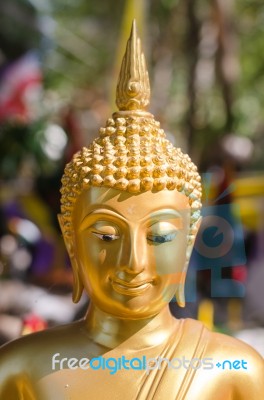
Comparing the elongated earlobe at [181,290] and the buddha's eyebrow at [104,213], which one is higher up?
the buddha's eyebrow at [104,213]

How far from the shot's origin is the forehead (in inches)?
51.4

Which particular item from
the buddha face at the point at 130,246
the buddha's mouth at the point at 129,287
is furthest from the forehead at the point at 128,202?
the buddha's mouth at the point at 129,287

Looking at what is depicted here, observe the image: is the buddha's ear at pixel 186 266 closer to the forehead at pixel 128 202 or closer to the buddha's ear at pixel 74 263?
the forehead at pixel 128 202

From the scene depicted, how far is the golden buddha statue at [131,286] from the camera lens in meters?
1.31

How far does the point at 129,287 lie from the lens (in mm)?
1302

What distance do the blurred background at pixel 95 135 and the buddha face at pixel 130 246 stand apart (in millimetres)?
241

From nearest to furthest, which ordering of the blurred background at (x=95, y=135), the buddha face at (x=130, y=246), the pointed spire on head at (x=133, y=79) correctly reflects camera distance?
the buddha face at (x=130, y=246) → the pointed spire on head at (x=133, y=79) → the blurred background at (x=95, y=135)

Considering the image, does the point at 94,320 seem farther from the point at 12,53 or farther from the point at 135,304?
the point at 12,53

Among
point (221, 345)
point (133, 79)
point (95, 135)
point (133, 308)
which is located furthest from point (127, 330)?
point (95, 135)

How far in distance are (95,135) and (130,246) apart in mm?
3614

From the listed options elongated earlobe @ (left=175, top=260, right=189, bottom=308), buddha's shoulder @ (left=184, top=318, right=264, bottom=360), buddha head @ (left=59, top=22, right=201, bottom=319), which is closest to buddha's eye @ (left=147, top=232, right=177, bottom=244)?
buddha head @ (left=59, top=22, right=201, bottom=319)

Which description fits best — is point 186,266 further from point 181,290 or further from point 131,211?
point 131,211

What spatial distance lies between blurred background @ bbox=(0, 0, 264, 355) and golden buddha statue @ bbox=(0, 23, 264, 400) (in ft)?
0.70

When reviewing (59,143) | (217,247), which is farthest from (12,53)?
(217,247)
